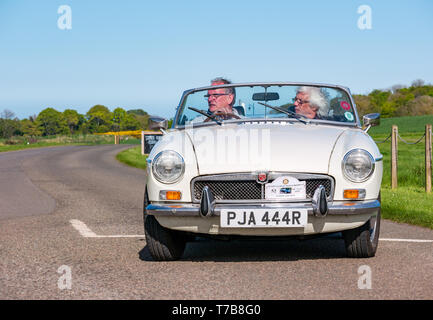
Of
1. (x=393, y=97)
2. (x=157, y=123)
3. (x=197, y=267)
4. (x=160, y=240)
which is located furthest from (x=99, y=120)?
(x=197, y=267)

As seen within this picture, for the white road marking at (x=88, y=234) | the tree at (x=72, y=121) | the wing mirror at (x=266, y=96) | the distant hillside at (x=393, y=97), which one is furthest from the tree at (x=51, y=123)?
the wing mirror at (x=266, y=96)

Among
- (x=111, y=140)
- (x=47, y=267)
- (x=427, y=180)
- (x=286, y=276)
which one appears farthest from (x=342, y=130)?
(x=111, y=140)

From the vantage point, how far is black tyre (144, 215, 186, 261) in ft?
17.0

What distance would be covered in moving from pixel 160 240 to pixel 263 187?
0.99 metres

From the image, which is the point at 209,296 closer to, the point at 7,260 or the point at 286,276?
the point at 286,276

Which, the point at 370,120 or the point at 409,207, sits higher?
the point at 370,120

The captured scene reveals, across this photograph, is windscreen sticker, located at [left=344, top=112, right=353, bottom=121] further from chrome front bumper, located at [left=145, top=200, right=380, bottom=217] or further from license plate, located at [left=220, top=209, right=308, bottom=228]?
license plate, located at [left=220, top=209, right=308, bottom=228]

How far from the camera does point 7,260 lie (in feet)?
17.8

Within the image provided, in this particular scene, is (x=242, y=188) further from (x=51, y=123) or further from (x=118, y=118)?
(x=51, y=123)

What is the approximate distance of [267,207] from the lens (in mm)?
4746

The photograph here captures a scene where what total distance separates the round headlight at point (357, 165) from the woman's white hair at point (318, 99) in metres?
1.20

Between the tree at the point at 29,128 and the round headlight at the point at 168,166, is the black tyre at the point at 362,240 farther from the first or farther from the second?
the tree at the point at 29,128

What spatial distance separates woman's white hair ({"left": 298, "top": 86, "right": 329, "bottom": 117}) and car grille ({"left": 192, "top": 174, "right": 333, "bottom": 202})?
1.37 meters
